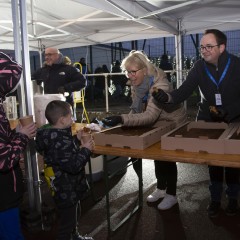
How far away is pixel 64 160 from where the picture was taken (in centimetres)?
189

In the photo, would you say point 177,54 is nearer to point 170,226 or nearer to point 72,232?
point 170,226

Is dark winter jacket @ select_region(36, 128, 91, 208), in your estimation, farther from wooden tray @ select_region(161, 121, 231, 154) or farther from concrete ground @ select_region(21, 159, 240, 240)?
concrete ground @ select_region(21, 159, 240, 240)

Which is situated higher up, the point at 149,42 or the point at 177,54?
the point at 149,42

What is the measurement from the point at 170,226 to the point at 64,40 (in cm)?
549

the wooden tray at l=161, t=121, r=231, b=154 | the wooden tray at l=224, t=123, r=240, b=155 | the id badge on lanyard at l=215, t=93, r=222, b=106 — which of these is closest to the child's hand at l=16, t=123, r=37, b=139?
the wooden tray at l=161, t=121, r=231, b=154

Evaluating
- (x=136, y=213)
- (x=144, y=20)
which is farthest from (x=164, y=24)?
(x=136, y=213)

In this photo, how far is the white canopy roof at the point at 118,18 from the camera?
4.42 meters

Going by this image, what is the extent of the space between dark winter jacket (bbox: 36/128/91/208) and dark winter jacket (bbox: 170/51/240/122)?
90cm

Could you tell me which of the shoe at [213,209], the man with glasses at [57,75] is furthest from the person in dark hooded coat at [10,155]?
the man with glasses at [57,75]

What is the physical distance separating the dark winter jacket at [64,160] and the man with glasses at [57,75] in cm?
256

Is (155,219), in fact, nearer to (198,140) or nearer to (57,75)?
(198,140)

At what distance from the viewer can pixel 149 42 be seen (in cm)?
1330

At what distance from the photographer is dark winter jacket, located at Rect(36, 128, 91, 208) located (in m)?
1.89

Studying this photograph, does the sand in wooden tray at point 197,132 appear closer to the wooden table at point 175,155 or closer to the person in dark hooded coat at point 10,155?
the wooden table at point 175,155
